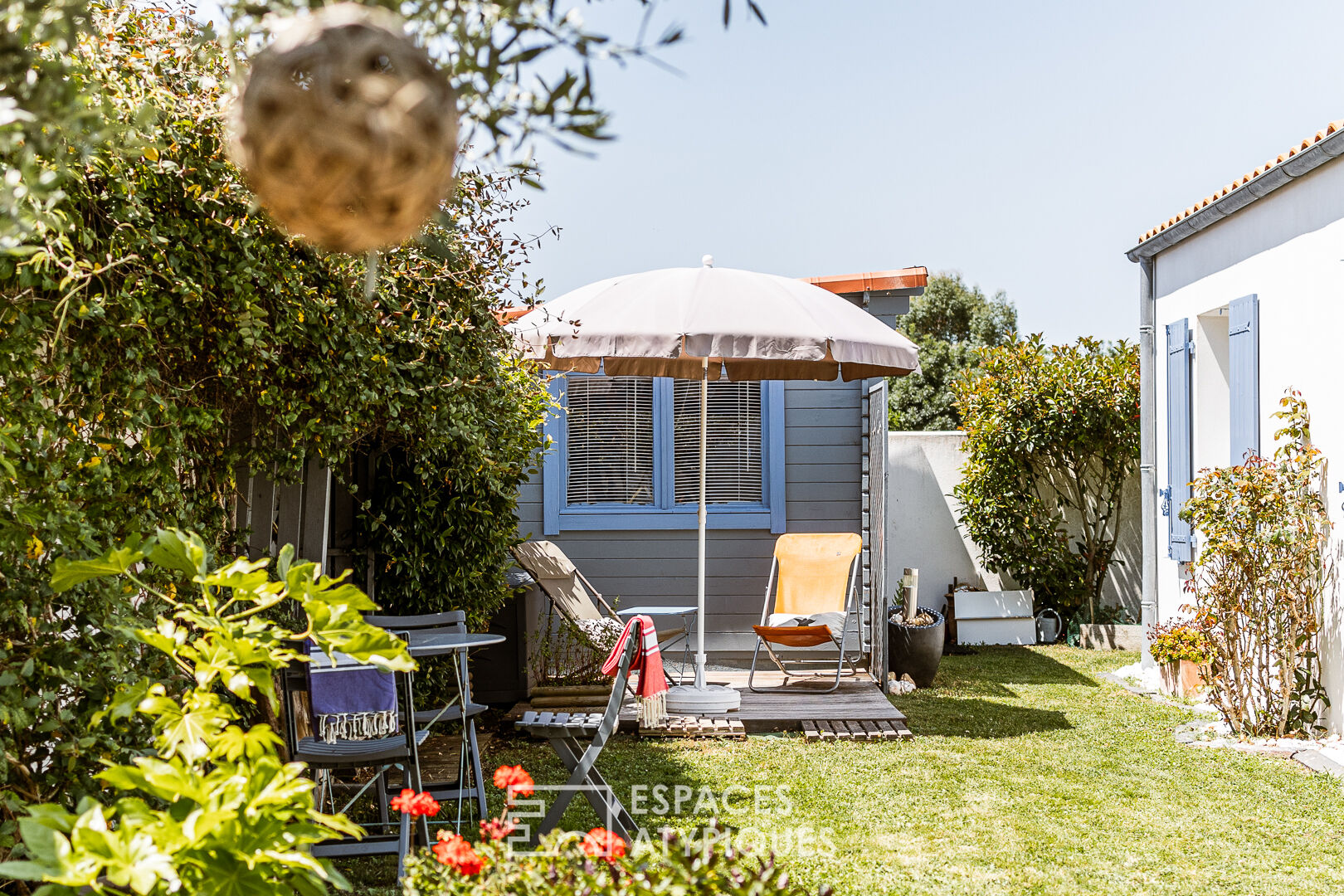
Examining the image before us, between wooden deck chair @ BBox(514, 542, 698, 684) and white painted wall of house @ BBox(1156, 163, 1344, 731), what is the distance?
360 centimetres

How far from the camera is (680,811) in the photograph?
445cm

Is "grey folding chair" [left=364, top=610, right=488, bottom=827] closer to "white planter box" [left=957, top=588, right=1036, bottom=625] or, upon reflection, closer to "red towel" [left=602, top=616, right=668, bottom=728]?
"red towel" [left=602, top=616, right=668, bottom=728]

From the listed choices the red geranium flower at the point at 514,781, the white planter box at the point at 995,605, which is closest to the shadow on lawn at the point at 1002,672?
the white planter box at the point at 995,605

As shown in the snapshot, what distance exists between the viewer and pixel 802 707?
6449 millimetres

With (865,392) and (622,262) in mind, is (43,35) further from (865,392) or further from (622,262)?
(622,262)

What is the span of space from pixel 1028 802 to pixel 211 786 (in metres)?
3.93

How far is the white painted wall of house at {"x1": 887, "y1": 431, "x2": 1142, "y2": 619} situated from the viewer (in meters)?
10.1

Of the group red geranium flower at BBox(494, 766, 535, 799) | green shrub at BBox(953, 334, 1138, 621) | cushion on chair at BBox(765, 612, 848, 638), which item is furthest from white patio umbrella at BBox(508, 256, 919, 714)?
green shrub at BBox(953, 334, 1138, 621)

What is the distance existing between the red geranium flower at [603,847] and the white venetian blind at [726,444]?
625 cm

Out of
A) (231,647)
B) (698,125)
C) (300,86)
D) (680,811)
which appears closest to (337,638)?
(231,647)

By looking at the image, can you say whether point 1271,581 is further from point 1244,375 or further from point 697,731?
point 697,731

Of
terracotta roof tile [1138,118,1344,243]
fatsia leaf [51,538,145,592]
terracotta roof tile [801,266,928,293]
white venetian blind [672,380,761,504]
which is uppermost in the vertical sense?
terracotta roof tile [1138,118,1344,243]

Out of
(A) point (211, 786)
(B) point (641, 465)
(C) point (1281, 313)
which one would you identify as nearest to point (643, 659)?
(A) point (211, 786)

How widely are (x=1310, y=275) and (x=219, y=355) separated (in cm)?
557
